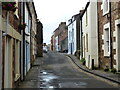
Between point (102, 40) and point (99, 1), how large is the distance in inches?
140

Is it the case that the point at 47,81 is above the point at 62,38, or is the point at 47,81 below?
below

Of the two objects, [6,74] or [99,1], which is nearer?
[6,74]

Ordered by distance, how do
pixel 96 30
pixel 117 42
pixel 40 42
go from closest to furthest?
pixel 117 42, pixel 96 30, pixel 40 42

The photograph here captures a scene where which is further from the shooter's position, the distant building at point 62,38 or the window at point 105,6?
the distant building at point 62,38

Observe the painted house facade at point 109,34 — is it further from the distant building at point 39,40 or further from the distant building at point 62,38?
the distant building at point 62,38

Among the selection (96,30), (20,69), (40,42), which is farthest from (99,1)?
(40,42)

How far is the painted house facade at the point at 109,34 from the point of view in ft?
61.4

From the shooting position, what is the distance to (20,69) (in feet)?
49.1

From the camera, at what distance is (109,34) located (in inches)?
814

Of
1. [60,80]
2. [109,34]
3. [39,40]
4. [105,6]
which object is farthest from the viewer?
[39,40]

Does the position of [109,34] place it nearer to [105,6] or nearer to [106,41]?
[106,41]

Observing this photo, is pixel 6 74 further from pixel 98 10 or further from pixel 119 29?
pixel 98 10

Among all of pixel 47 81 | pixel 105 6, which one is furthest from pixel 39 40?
pixel 47 81

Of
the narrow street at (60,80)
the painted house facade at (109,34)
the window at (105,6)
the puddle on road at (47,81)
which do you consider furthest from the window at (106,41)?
the puddle on road at (47,81)
